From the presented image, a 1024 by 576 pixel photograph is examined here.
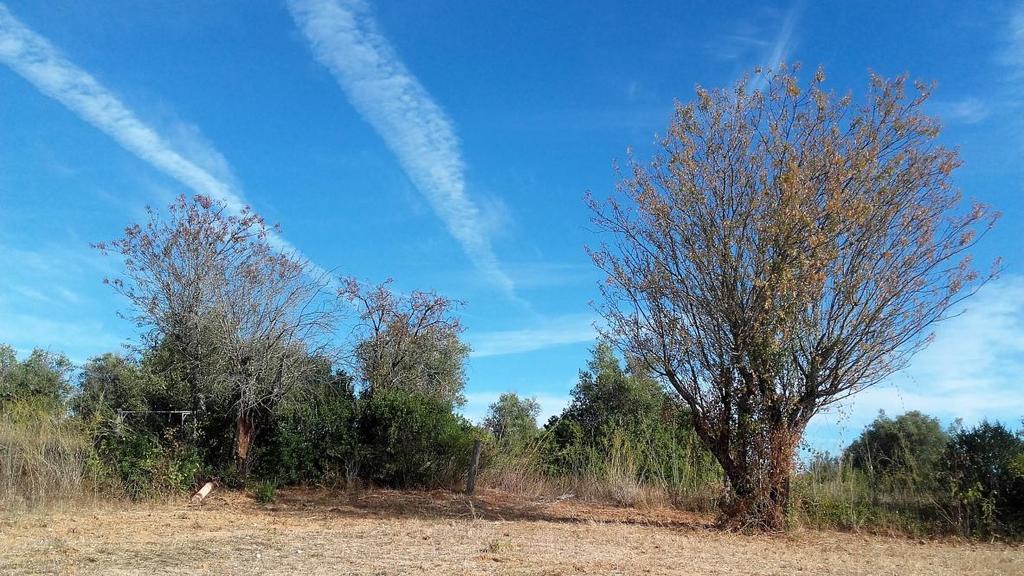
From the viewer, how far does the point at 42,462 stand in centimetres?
1280

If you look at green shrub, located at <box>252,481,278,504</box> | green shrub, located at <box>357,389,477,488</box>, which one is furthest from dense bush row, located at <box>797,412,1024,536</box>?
green shrub, located at <box>252,481,278,504</box>

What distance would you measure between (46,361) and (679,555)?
27853 millimetres

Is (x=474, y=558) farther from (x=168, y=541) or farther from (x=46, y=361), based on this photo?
(x=46, y=361)

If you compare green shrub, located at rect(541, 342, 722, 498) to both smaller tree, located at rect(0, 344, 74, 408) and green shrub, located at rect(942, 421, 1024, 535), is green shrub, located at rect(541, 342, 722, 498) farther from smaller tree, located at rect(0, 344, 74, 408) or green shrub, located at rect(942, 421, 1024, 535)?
smaller tree, located at rect(0, 344, 74, 408)

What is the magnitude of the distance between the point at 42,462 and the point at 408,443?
689cm

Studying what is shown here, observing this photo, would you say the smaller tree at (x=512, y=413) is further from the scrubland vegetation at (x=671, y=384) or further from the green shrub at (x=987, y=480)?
the green shrub at (x=987, y=480)

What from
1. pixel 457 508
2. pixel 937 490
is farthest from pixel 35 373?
pixel 937 490

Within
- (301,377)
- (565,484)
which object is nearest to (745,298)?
(565,484)

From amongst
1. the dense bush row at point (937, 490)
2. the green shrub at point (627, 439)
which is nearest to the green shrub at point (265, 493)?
the green shrub at point (627, 439)

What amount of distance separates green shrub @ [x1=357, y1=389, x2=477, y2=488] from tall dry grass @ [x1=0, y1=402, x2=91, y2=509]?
18.3 ft

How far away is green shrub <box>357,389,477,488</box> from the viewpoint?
54.2ft

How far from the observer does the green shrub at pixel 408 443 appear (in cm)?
1652

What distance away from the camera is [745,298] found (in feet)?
37.3

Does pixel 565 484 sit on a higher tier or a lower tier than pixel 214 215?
lower
